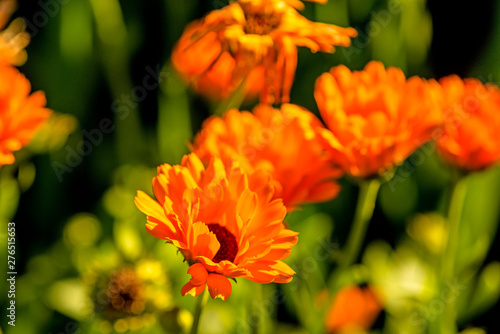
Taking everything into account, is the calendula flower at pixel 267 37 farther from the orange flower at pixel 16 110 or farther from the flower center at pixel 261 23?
the orange flower at pixel 16 110

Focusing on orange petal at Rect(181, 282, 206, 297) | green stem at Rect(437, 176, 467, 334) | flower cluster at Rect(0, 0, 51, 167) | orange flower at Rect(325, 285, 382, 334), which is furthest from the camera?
orange flower at Rect(325, 285, 382, 334)

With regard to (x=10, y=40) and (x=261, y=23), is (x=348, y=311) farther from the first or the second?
(x=10, y=40)

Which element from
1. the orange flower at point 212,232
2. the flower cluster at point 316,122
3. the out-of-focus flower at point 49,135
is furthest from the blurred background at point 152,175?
the orange flower at point 212,232

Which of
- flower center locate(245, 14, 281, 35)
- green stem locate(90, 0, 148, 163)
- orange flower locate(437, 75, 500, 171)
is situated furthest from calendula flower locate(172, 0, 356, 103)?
green stem locate(90, 0, 148, 163)

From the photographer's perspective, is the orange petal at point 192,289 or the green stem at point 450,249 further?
the green stem at point 450,249

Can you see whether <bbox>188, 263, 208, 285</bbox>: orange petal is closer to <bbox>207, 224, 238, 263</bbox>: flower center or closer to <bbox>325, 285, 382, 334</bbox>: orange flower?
<bbox>207, 224, 238, 263</bbox>: flower center

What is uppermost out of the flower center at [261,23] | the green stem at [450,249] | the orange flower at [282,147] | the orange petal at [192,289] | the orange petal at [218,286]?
the flower center at [261,23]

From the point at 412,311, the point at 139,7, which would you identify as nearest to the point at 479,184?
the point at 412,311
